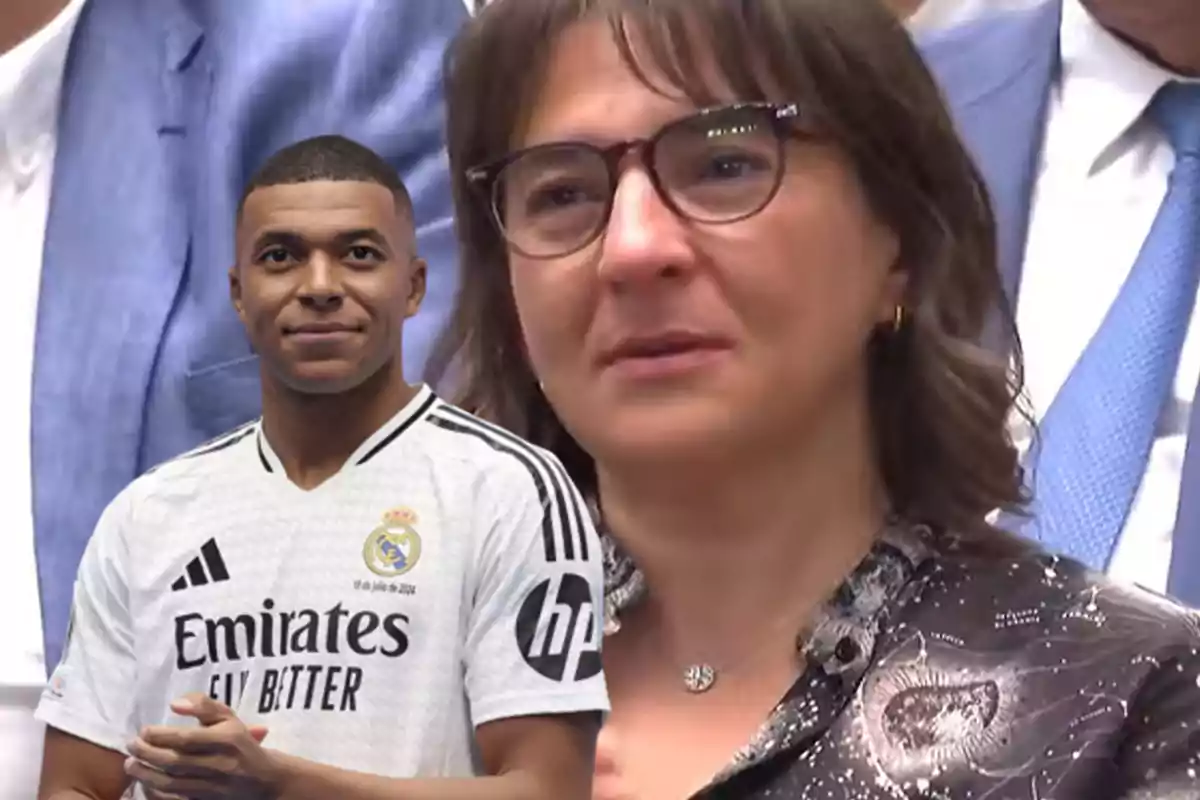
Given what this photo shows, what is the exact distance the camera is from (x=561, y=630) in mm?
496

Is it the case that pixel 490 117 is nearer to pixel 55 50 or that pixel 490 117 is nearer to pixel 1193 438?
pixel 55 50

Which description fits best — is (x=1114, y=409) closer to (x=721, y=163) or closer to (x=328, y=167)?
(x=721, y=163)

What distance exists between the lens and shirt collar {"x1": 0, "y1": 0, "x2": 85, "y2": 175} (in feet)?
2.30

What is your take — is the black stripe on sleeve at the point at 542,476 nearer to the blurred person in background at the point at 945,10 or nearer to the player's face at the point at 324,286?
the player's face at the point at 324,286

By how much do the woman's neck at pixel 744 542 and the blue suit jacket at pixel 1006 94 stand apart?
0.16 meters

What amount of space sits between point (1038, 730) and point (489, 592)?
0.25 meters

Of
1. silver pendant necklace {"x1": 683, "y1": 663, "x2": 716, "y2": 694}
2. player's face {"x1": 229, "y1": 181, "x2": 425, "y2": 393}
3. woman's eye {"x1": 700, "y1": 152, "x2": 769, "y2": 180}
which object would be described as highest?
player's face {"x1": 229, "y1": 181, "x2": 425, "y2": 393}

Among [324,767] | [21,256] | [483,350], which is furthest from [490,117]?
[324,767]

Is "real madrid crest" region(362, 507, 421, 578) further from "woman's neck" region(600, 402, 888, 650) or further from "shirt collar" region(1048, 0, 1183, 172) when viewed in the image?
"shirt collar" region(1048, 0, 1183, 172)

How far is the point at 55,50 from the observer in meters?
0.70

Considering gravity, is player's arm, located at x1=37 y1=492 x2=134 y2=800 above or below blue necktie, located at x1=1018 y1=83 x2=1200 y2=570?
above

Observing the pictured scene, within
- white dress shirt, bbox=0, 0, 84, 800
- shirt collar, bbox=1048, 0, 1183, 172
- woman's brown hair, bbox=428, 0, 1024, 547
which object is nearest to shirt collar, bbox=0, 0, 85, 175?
white dress shirt, bbox=0, 0, 84, 800

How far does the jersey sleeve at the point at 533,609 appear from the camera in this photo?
1.57 ft

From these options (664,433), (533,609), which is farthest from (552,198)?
(533,609)
